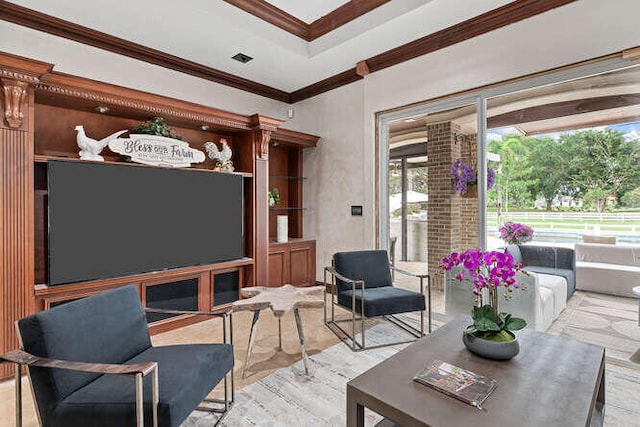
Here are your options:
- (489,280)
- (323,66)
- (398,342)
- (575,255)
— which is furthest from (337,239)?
(489,280)

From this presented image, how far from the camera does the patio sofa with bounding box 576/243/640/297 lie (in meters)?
2.65

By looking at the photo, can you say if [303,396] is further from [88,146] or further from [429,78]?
[429,78]

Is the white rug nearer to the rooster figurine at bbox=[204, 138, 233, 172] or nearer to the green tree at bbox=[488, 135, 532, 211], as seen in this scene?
the green tree at bbox=[488, 135, 532, 211]

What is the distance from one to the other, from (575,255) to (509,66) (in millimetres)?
1787

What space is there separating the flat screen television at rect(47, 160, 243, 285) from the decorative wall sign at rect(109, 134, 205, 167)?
0.10m

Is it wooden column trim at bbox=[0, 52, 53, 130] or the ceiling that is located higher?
the ceiling

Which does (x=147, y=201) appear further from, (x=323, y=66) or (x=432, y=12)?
(x=432, y=12)

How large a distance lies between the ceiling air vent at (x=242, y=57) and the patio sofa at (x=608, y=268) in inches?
151

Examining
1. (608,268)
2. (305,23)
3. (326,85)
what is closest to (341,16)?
(305,23)

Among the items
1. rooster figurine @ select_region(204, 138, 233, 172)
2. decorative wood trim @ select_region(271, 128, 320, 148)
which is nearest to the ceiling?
decorative wood trim @ select_region(271, 128, 320, 148)

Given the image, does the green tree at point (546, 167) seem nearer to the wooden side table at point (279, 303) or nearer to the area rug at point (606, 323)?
the area rug at point (606, 323)

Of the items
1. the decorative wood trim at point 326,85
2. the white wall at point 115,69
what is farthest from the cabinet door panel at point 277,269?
the decorative wood trim at point 326,85

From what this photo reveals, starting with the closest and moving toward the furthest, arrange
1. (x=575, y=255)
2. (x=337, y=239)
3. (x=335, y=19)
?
(x=575, y=255) → (x=335, y=19) → (x=337, y=239)

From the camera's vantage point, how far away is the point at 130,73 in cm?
348
